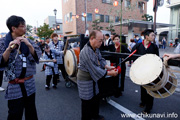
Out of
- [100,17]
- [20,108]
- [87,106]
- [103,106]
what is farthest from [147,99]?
[100,17]

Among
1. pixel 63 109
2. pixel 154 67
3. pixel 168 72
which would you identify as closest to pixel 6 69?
pixel 63 109

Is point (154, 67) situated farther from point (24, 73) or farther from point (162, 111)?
point (24, 73)

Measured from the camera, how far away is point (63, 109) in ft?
9.86

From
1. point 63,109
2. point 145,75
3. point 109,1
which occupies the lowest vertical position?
point 63,109

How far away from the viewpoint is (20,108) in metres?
1.70

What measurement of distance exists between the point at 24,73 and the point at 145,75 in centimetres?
170

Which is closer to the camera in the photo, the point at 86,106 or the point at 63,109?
the point at 86,106

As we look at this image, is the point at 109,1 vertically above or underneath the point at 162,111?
above

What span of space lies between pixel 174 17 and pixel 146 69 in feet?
101

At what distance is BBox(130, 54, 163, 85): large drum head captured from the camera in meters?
1.73

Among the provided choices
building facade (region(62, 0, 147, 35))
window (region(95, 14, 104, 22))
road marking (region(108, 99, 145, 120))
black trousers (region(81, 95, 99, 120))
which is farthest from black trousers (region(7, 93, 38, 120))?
window (region(95, 14, 104, 22))

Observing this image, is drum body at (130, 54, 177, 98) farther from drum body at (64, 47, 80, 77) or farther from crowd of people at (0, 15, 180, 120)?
drum body at (64, 47, 80, 77)

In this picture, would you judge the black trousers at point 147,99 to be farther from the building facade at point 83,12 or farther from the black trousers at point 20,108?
the building facade at point 83,12

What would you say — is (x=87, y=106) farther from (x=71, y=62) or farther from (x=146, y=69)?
A: (x=71, y=62)
